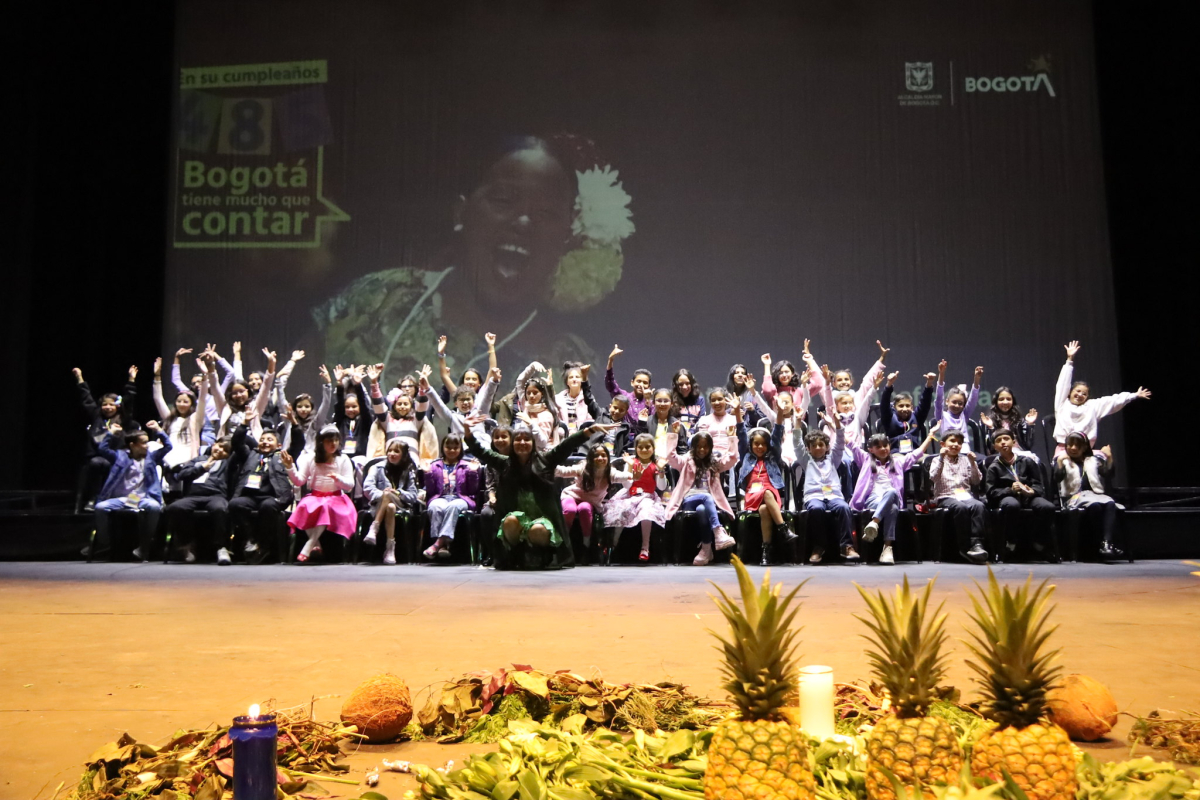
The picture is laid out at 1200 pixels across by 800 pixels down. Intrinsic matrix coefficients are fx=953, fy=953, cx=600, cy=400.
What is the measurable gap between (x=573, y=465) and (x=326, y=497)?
186cm

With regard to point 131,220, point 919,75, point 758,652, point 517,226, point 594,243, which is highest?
point 919,75

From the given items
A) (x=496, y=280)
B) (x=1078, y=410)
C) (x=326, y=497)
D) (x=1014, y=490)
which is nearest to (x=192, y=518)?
(x=326, y=497)

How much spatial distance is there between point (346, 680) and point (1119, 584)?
4.41 m

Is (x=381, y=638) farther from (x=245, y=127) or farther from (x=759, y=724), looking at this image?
(x=245, y=127)

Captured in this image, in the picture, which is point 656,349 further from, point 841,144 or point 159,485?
point 159,485

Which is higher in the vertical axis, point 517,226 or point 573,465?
point 517,226

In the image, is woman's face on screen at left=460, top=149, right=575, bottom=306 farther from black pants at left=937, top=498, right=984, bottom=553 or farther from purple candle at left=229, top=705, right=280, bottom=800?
purple candle at left=229, top=705, right=280, bottom=800

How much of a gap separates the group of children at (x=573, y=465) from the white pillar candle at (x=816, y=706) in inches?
174

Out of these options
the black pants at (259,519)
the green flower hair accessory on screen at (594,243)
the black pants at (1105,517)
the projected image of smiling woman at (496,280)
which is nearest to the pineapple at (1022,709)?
the black pants at (1105,517)

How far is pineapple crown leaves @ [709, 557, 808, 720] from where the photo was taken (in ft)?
4.35

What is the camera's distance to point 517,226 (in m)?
9.62

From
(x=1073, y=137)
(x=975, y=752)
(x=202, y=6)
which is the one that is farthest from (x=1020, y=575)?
(x=202, y=6)

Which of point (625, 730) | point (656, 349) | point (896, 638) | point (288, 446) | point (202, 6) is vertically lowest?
point (625, 730)

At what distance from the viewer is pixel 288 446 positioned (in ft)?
26.7
